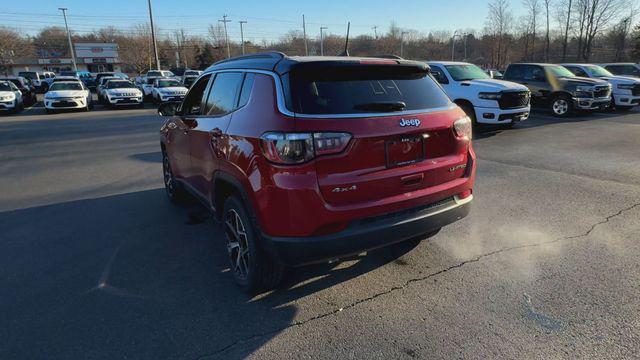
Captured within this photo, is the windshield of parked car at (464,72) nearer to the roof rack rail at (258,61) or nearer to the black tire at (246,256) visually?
the roof rack rail at (258,61)

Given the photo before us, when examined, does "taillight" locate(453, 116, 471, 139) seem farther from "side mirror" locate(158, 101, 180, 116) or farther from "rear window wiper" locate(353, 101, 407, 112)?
"side mirror" locate(158, 101, 180, 116)

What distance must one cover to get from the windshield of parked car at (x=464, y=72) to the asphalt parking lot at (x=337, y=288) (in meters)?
6.42

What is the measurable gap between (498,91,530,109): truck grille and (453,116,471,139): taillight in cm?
826

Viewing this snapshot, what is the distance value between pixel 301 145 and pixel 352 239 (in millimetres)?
720

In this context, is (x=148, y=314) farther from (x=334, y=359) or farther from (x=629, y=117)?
(x=629, y=117)

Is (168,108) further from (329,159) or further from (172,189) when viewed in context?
(329,159)

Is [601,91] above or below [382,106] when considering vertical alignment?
below

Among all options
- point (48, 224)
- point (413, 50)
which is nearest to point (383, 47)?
point (413, 50)

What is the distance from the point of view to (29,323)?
2961 mm

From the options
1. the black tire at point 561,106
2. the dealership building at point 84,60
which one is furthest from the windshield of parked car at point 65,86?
the dealership building at point 84,60

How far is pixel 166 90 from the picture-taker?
875 inches

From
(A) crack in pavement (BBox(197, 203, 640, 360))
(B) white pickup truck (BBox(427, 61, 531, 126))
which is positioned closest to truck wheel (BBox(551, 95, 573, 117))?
(B) white pickup truck (BBox(427, 61, 531, 126))

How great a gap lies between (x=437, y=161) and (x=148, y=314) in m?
2.47

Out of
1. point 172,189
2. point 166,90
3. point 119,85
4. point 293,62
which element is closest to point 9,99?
point 119,85
